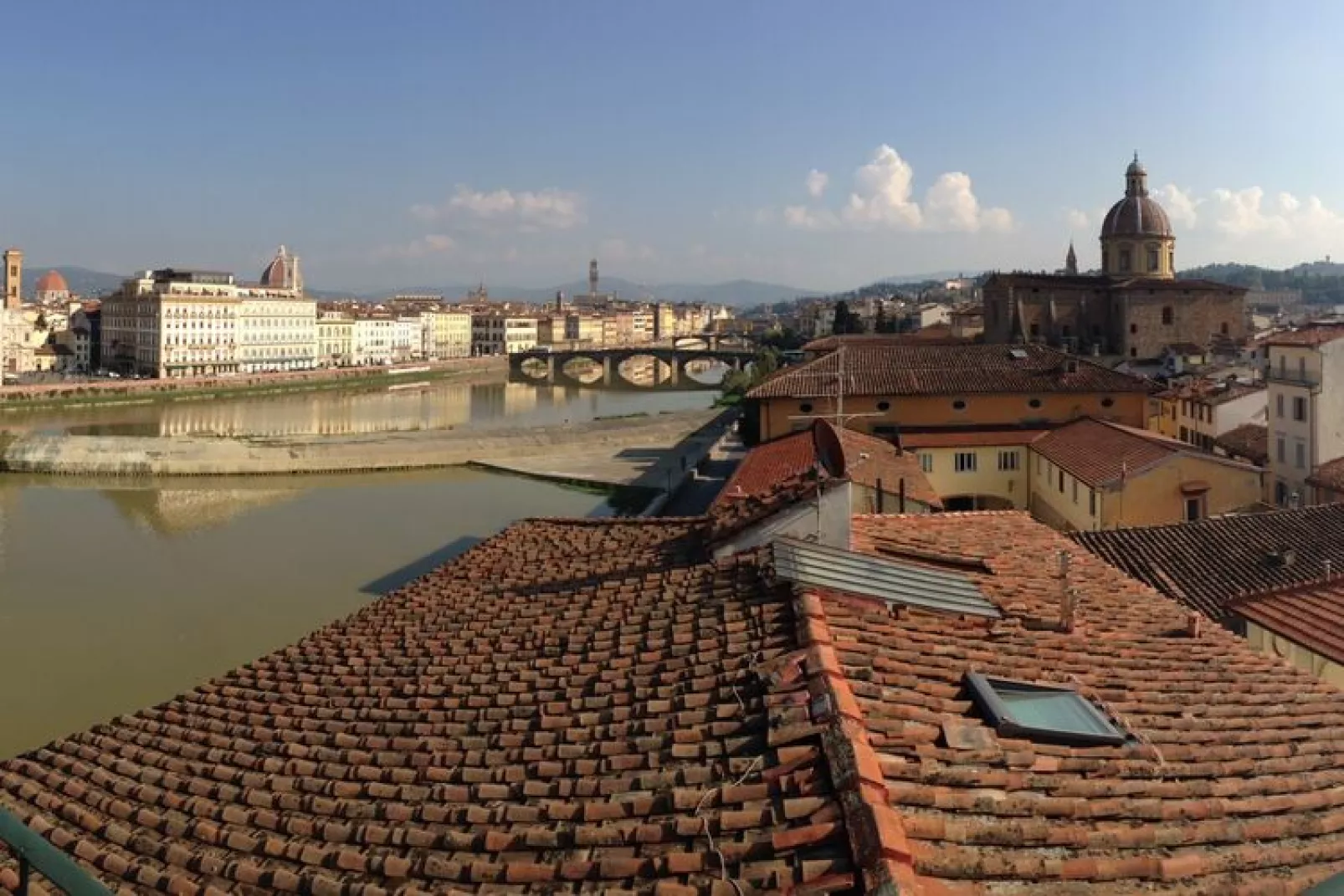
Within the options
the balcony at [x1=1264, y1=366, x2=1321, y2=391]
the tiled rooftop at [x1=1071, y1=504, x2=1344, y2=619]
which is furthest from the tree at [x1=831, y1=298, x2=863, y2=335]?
the tiled rooftop at [x1=1071, y1=504, x2=1344, y2=619]

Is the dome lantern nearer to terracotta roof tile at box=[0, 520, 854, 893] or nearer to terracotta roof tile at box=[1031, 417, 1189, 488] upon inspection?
terracotta roof tile at box=[1031, 417, 1189, 488]

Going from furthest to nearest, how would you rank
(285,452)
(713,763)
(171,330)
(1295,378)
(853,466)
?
(171,330), (285,452), (1295,378), (853,466), (713,763)

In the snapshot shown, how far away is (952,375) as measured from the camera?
21266 millimetres

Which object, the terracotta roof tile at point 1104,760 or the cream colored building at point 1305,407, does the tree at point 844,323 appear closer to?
the cream colored building at point 1305,407

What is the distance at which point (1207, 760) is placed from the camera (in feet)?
12.2

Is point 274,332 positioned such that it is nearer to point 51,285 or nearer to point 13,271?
point 13,271

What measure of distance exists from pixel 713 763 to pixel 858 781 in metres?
0.56

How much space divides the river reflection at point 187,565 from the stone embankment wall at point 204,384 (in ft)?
84.8

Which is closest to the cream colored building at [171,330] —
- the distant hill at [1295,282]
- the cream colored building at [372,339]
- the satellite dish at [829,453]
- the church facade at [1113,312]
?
the cream colored building at [372,339]

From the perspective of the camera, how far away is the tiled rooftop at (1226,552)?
10086 millimetres

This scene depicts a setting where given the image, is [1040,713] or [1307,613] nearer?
[1040,713]

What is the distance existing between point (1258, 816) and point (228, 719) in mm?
4311

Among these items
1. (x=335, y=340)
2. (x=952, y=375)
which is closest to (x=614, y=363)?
(x=335, y=340)

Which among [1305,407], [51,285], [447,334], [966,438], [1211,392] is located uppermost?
[51,285]
